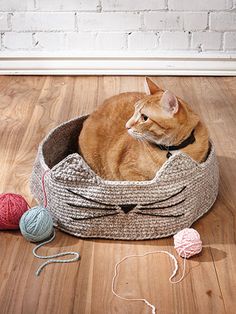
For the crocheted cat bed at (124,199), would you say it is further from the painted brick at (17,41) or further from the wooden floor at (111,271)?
the painted brick at (17,41)

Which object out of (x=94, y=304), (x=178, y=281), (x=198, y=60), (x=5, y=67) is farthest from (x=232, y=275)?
(x=5, y=67)

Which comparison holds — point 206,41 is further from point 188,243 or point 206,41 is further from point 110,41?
point 188,243

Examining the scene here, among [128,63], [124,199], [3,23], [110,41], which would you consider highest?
[124,199]

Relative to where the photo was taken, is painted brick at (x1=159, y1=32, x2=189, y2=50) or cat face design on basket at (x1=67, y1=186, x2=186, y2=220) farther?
painted brick at (x1=159, y1=32, x2=189, y2=50)

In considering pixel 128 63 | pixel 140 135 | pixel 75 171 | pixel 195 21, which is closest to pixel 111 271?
pixel 75 171

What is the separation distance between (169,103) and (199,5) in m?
1.48

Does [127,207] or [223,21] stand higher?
[127,207]

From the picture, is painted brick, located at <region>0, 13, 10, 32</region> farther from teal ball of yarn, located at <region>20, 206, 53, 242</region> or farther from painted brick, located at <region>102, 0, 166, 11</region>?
teal ball of yarn, located at <region>20, 206, 53, 242</region>

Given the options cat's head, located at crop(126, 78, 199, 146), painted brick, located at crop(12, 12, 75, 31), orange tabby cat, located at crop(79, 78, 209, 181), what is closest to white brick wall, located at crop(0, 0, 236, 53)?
painted brick, located at crop(12, 12, 75, 31)

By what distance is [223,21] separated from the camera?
2.94m

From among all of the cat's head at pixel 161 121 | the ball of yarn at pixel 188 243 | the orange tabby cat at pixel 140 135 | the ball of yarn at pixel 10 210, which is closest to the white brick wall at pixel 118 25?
the orange tabby cat at pixel 140 135

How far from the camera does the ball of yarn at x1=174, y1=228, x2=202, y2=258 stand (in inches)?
60.7

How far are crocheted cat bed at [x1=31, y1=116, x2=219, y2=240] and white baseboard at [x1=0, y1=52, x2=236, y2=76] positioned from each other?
1.40 meters

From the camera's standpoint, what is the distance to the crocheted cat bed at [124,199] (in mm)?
1568
